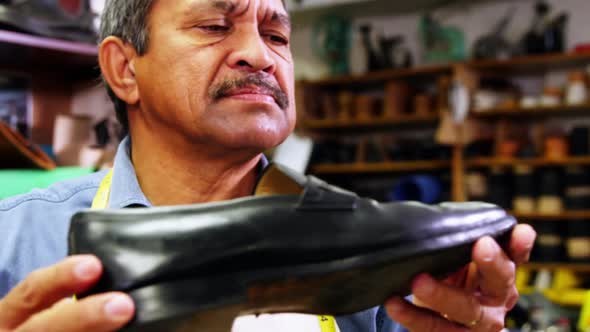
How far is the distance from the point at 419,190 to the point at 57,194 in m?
3.60

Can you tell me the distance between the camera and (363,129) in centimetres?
569

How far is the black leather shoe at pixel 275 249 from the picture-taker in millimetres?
562

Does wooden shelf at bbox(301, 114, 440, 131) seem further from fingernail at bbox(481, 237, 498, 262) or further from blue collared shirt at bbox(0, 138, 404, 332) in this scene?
fingernail at bbox(481, 237, 498, 262)

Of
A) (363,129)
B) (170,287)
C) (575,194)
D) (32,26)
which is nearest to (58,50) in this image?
(32,26)

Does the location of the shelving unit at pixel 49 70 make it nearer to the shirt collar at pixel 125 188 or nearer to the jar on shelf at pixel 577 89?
the shirt collar at pixel 125 188

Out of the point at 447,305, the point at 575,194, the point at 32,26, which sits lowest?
the point at 575,194

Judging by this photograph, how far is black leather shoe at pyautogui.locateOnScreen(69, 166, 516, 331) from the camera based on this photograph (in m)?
0.56

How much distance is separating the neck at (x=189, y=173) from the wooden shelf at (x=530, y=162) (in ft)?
12.2

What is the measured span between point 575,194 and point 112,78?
3904mm

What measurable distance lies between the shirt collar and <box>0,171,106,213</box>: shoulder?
0.11 metres

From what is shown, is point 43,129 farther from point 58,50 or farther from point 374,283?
point 374,283

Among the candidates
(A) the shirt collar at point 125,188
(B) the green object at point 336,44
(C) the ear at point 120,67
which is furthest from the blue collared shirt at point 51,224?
(B) the green object at point 336,44

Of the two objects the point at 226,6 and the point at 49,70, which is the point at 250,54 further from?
the point at 49,70

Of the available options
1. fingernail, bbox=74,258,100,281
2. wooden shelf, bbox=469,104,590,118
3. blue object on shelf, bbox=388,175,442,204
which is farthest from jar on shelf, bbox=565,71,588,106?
fingernail, bbox=74,258,100,281
